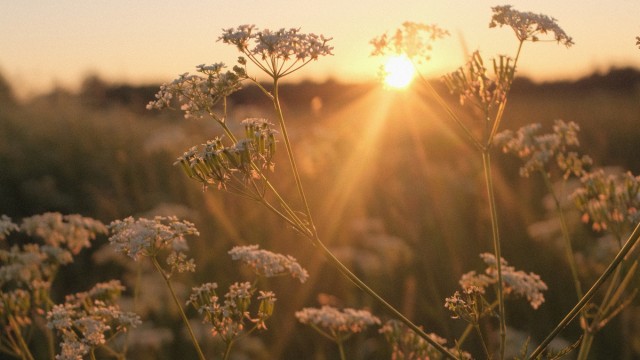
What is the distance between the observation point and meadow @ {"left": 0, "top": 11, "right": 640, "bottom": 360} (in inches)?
347

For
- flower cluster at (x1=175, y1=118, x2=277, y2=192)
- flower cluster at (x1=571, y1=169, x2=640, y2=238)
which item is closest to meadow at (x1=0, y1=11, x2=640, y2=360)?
flower cluster at (x1=571, y1=169, x2=640, y2=238)

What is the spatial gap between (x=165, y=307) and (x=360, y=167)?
26.4 feet

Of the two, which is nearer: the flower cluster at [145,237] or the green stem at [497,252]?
the green stem at [497,252]

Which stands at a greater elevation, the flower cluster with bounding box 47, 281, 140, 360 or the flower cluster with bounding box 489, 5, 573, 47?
the flower cluster with bounding box 489, 5, 573, 47

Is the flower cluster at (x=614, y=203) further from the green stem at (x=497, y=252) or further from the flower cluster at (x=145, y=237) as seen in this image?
the flower cluster at (x=145, y=237)

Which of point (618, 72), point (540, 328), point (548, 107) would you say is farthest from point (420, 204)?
point (618, 72)

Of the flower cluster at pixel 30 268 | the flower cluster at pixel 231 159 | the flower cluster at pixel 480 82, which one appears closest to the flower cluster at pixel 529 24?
the flower cluster at pixel 480 82

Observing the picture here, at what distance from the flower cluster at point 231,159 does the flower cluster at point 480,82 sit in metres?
1.33

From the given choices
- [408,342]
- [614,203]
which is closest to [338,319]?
[408,342]

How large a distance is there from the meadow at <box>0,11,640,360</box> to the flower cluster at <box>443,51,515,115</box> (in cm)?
175

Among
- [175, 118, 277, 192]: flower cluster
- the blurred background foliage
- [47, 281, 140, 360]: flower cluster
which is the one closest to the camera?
[175, 118, 277, 192]: flower cluster

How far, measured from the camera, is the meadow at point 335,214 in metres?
8.80

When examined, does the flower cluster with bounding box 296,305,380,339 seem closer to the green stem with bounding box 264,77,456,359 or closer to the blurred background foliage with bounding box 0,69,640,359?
the blurred background foliage with bounding box 0,69,640,359

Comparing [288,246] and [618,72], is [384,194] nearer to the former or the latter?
[288,246]
